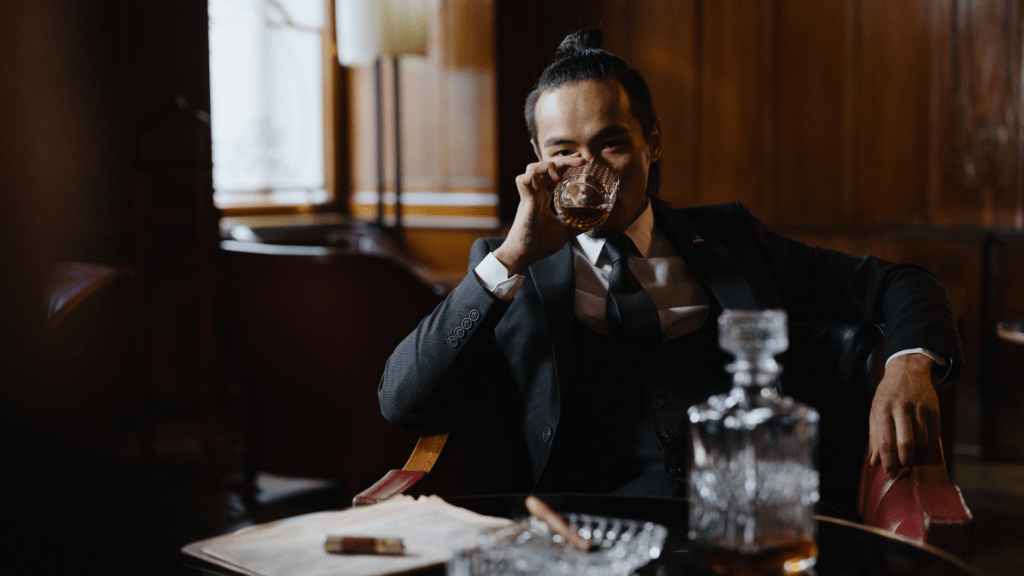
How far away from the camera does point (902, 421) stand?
1343mm

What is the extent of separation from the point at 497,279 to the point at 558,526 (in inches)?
25.3

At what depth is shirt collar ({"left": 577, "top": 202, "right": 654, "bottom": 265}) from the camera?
5.76ft

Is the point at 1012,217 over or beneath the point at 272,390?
over

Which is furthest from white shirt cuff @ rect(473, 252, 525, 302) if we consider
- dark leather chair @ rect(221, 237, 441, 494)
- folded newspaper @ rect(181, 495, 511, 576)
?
dark leather chair @ rect(221, 237, 441, 494)

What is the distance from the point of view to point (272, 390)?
3.26 m

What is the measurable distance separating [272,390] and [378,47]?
2.09m

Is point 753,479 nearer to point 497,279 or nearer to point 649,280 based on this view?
point 497,279

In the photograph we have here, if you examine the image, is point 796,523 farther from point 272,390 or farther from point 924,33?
point 924,33

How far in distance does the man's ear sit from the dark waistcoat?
377 mm

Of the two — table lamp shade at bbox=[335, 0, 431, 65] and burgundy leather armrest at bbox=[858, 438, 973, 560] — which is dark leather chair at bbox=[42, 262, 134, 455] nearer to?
burgundy leather armrest at bbox=[858, 438, 973, 560]

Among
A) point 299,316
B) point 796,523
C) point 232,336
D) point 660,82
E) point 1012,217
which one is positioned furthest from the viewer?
point 660,82

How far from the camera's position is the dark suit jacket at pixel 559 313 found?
1505 millimetres

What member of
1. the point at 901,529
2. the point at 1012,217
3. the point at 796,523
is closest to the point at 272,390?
the point at 901,529

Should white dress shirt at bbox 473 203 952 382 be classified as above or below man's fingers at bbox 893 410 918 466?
above
